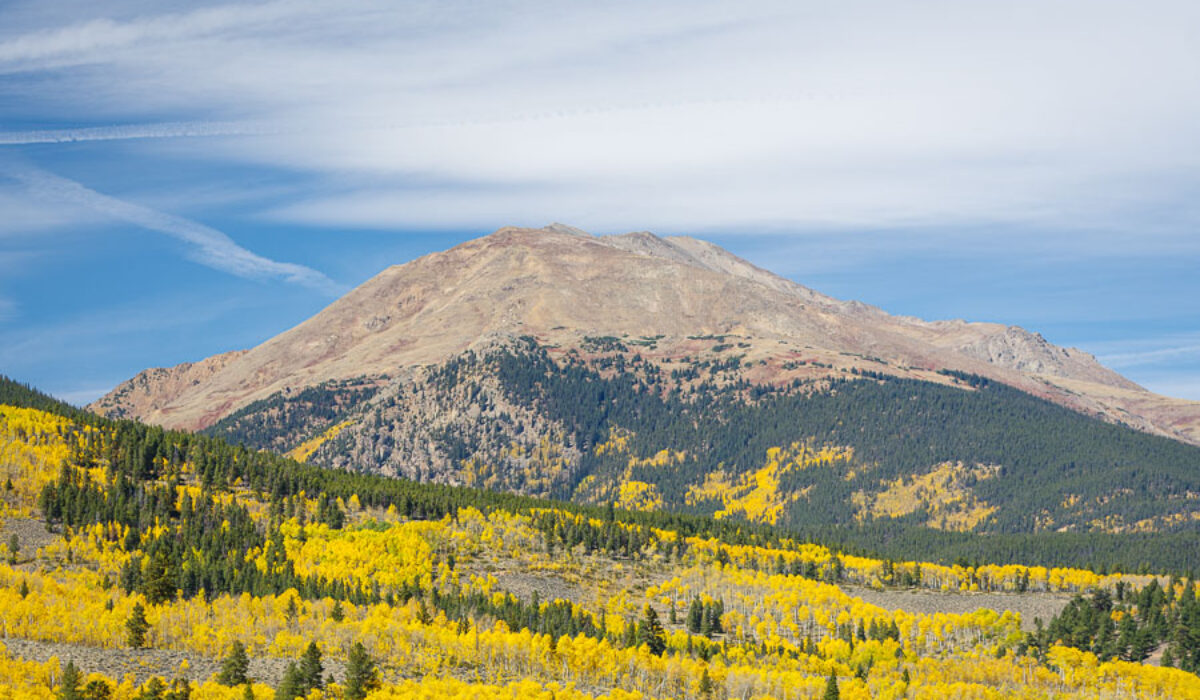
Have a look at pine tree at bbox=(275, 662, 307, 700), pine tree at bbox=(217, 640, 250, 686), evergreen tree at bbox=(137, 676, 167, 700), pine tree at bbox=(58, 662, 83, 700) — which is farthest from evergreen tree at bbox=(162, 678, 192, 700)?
pine tree at bbox=(275, 662, 307, 700)

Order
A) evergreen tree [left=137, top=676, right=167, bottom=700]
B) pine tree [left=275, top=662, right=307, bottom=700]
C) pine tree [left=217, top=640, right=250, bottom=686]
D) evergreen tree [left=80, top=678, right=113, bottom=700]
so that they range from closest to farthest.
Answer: evergreen tree [left=137, top=676, right=167, bottom=700], evergreen tree [left=80, top=678, right=113, bottom=700], pine tree [left=275, top=662, right=307, bottom=700], pine tree [left=217, top=640, right=250, bottom=686]

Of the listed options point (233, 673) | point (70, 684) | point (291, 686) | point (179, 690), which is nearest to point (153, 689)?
point (179, 690)

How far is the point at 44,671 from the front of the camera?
611 feet

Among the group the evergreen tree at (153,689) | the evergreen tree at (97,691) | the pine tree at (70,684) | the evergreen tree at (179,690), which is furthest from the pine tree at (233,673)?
the pine tree at (70,684)

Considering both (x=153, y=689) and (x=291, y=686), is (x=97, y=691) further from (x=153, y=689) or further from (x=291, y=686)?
(x=291, y=686)

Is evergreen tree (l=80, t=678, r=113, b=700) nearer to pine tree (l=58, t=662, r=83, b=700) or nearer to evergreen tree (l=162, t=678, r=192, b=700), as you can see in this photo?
pine tree (l=58, t=662, r=83, b=700)

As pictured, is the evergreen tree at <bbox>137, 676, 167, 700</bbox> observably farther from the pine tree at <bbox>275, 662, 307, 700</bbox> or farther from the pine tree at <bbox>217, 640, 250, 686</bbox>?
the pine tree at <bbox>275, 662, 307, 700</bbox>

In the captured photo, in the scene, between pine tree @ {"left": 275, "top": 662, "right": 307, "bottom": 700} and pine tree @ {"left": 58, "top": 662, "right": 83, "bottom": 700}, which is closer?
pine tree @ {"left": 58, "top": 662, "right": 83, "bottom": 700}

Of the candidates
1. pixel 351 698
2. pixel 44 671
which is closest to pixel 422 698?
pixel 351 698

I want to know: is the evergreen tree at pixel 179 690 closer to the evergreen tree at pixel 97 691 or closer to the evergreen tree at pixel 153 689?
the evergreen tree at pixel 153 689

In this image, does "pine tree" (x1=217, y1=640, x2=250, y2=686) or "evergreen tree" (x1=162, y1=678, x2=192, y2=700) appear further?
"pine tree" (x1=217, y1=640, x2=250, y2=686)

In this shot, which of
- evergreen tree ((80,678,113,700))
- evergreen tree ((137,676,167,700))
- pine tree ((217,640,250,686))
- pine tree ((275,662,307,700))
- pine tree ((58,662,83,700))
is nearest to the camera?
pine tree ((58,662,83,700))

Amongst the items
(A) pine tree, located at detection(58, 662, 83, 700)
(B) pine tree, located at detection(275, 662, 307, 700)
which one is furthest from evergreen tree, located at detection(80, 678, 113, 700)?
(B) pine tree, located at detection(275, 662, 307, 700)

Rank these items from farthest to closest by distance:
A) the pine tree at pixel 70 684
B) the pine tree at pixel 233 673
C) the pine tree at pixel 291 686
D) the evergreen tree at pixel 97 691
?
the pine tree at pixel 233 673, the pine tree at pixel 291 686, the evergreen tree at pixel 97 691, the pine tree at pixel 70 684
